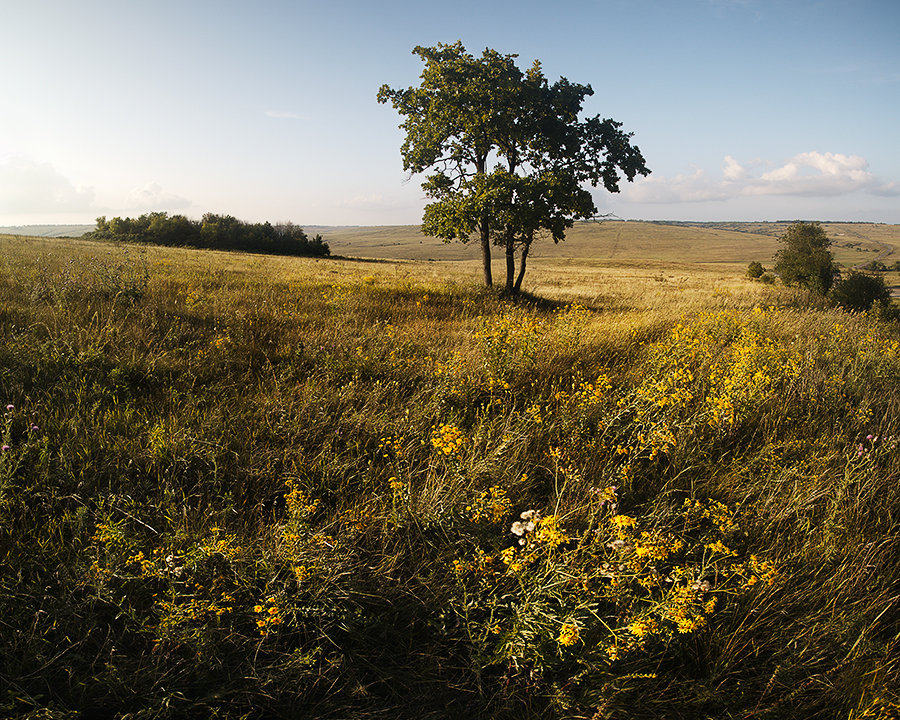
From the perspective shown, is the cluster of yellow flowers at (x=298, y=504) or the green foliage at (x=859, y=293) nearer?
the cluster of yellow flowers at (x=298, y=504)

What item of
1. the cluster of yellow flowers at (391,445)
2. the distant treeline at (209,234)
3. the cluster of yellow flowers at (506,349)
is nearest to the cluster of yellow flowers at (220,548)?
the cluster of yellow flowers at (391,445)

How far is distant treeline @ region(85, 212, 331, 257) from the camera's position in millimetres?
50159

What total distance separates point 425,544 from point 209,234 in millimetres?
58689

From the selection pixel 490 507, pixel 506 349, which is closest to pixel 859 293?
pixel 506 349

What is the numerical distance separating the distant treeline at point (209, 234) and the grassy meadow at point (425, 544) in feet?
169

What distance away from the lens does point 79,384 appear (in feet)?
12.3

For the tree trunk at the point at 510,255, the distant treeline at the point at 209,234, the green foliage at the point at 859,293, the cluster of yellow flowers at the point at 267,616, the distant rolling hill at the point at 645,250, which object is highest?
the distant rolling hill at the point at 645,250

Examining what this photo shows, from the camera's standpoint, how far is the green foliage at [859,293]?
106 feet

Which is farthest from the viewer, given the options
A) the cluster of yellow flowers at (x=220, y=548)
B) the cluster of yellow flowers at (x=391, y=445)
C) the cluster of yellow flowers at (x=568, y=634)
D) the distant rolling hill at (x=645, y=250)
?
the distant rolling hill at (x=645, y=250)

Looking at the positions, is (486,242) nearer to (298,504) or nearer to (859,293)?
(298,504)

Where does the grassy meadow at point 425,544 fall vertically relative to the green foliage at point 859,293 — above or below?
below

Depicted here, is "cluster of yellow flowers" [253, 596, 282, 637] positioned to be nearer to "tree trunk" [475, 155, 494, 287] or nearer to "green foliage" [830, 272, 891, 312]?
"tree trunk" [475, 155, 494, 287]

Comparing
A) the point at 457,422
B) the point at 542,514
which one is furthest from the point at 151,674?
the point at 457,422

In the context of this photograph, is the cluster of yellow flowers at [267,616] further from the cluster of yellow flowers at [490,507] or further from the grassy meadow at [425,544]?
the cluster of yellow flowers at [490,507]
